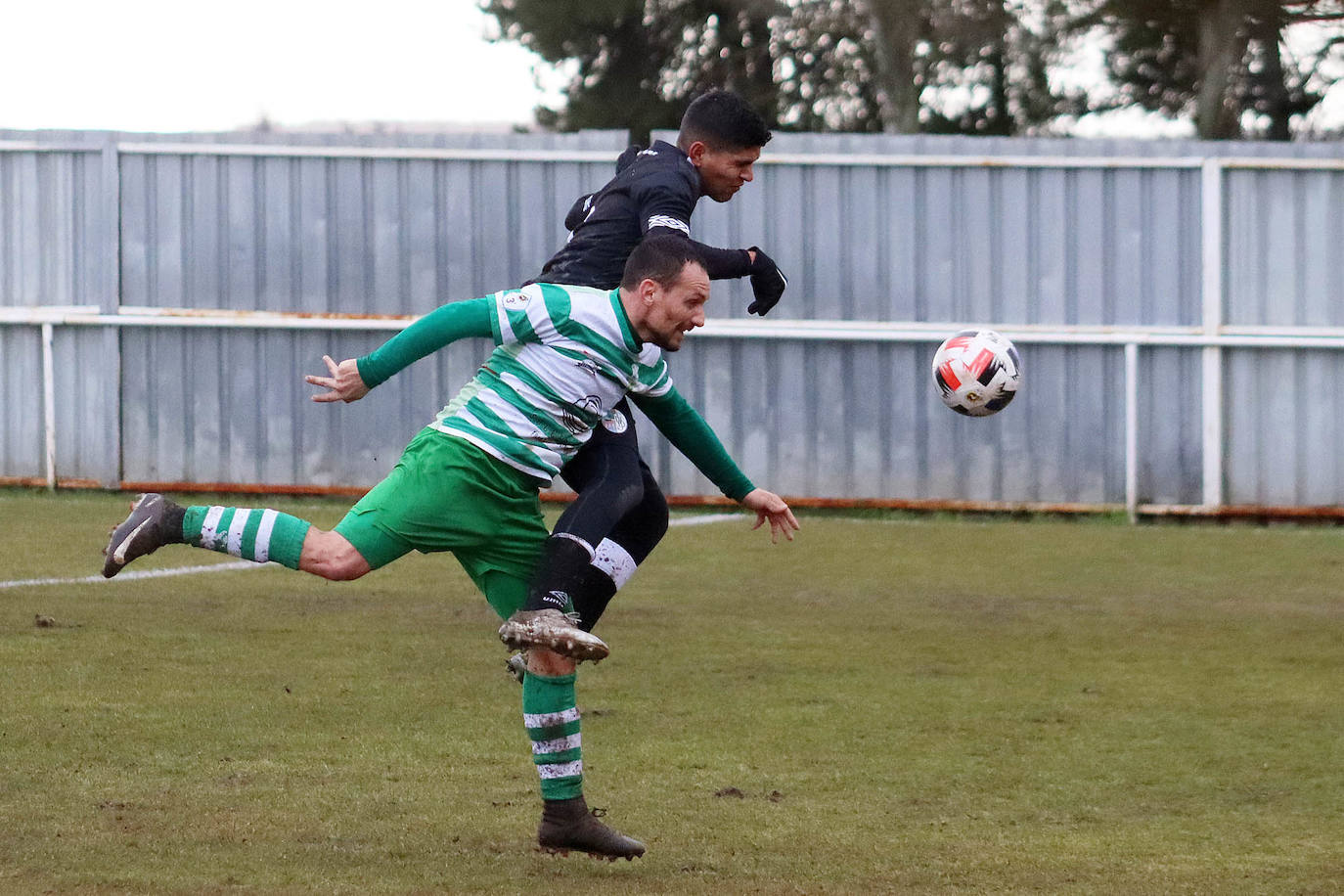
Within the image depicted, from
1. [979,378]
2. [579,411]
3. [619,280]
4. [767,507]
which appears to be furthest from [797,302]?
[579,411]

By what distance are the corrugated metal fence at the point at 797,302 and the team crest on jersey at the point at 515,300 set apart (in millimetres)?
8233

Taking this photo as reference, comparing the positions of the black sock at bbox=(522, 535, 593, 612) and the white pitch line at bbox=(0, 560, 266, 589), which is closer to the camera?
the black sock at bbox=(522, 535, 593, 612)

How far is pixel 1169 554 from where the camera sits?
36.4ft

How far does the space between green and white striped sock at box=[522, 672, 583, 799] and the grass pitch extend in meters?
0.19

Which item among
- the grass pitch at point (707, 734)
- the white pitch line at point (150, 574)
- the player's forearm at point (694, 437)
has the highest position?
the player's forearm at point (694, 437)

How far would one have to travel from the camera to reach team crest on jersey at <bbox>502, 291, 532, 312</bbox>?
4910 mm

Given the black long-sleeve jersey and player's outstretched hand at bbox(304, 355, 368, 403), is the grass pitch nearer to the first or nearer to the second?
player's outstretched hand at bbox(304, 355, 368, 403)

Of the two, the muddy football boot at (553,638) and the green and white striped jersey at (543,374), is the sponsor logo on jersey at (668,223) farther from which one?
the muddy football boot at (553,638)

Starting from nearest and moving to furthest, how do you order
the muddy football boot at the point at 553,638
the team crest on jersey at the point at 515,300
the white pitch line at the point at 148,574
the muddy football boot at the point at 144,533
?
1. the muddy football boot at the point at 553,638
2. the muddy football boot at the point at 144,533
3. the team crest on jersey at the point at 515,300
4. the white pitch line at the point at 148,574

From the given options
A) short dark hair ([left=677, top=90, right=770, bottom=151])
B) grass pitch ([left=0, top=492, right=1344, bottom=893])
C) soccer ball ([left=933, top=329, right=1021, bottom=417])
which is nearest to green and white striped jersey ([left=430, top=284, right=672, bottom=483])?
grass pitch ([left=0, top=492, right=1344, bottom=893])

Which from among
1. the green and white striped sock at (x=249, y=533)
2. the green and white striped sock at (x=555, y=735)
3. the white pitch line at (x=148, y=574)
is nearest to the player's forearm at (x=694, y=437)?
the green and white striped sock at (x=555, y=735)

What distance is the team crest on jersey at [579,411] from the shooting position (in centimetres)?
493

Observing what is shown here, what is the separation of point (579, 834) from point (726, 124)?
2.64 metres

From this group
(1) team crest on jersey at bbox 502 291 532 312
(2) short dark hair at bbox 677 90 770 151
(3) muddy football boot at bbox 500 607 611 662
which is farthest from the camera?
(2) short dark hair at bbox 677 90 770 151
